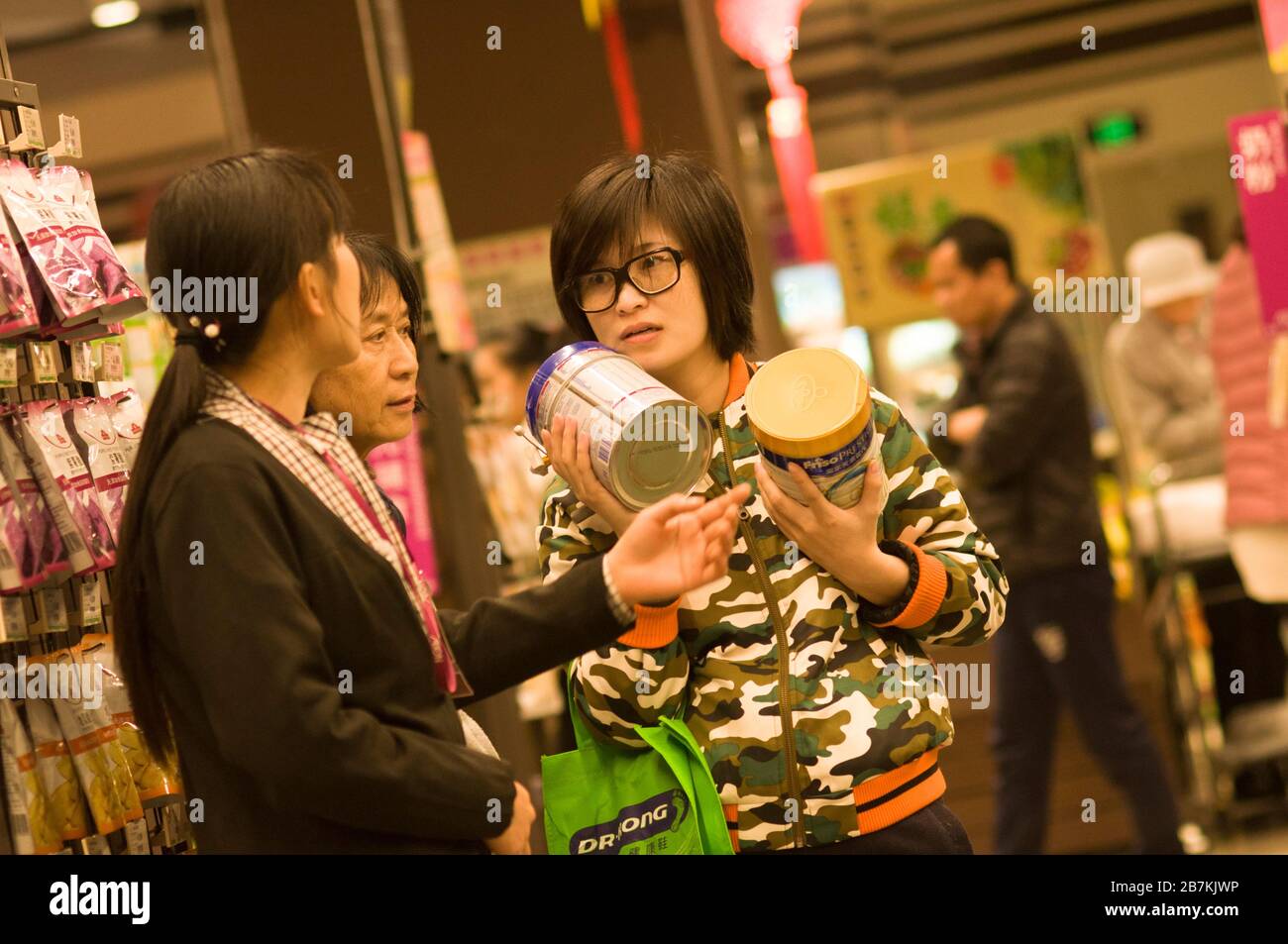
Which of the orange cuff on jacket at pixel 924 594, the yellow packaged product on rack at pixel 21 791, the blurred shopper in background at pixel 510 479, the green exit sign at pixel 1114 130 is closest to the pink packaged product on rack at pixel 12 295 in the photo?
the yellow packaged product on rack at pixel 21 791

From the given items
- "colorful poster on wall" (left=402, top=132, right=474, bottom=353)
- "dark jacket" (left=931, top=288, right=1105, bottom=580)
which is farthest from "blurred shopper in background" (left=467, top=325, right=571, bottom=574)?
"dark jacket" (left=931, top=288, right=1105, bottom=580)

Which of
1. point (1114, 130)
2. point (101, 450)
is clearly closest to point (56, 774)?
point (101, 450)

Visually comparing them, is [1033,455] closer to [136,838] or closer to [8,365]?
[136,838]

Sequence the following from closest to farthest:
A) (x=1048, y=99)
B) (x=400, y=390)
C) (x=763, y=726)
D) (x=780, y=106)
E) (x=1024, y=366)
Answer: (x=763, y=726), (x=400, y=390), (x=1024, y=366), (x=780, y=106), (x=1048, y=99)

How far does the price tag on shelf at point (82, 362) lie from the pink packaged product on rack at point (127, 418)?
52 millimetres

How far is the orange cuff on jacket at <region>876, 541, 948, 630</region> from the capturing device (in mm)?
1627

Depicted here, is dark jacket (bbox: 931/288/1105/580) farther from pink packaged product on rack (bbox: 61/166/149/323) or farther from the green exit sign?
the green exit sign

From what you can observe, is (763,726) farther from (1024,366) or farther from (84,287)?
(1024,366)

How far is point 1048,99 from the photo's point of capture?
731 centimetres

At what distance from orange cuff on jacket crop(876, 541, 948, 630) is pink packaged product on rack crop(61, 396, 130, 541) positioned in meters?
1.03

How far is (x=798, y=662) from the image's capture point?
1631mm

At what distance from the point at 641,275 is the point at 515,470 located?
2.33 meters
